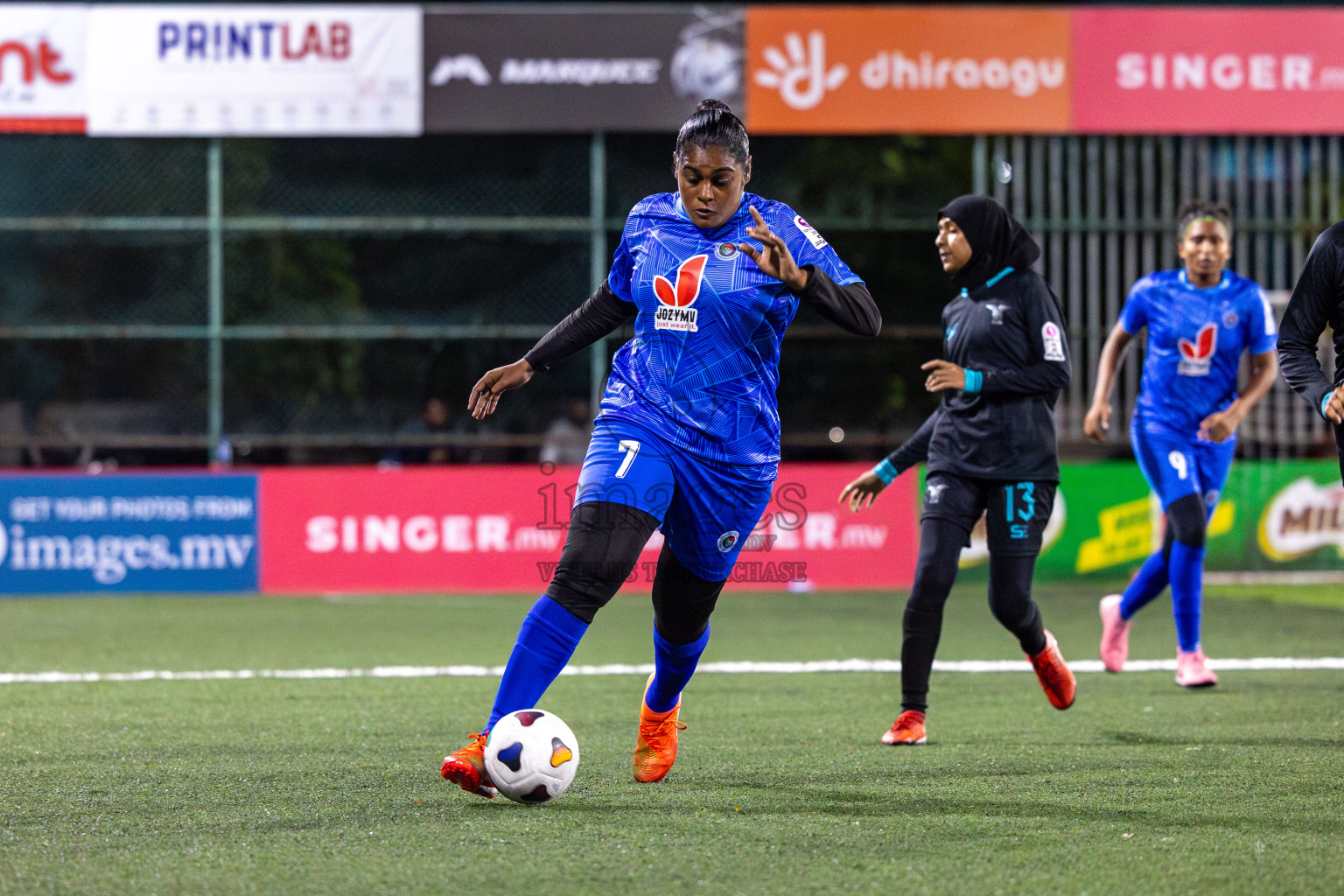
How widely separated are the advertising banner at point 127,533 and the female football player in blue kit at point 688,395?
364 inches

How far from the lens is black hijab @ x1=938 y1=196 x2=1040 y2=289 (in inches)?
233

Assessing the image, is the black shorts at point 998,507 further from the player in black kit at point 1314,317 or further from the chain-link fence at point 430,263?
the chain-link fence at point 430,263

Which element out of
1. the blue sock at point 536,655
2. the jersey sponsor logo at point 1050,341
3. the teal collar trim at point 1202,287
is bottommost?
the blue sock at point 536,655

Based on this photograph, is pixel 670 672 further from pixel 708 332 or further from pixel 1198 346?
pixel 1198 346

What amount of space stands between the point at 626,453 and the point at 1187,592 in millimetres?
3720

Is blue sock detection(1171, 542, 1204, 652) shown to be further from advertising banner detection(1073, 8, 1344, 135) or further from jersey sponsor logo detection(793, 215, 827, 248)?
advertising banner detection(1073, 8, 1344, 135)

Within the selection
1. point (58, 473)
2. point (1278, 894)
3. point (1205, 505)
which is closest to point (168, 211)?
point (58, 473)

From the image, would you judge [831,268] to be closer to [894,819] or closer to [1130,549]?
[894,819]

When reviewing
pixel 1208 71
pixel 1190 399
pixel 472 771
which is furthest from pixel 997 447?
pixel 1208 71

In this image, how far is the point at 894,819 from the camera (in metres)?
4.23

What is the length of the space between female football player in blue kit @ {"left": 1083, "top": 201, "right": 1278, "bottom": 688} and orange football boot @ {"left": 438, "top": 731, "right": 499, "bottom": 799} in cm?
399

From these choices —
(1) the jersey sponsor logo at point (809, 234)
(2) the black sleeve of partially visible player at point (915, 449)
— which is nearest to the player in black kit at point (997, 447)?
(2) the black sleeve of partially visible player at point (915, 449)

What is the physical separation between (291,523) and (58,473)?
1.99 m

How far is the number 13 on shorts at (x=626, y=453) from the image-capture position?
14.8 ft
